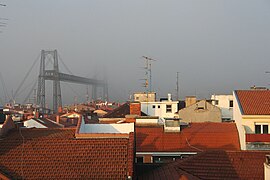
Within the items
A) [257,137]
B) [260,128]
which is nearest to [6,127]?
[257,137]

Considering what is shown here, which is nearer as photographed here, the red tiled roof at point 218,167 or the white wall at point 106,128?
the red tiled roof at point 218,167

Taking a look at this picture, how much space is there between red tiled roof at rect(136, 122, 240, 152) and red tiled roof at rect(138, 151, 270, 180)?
7.67m

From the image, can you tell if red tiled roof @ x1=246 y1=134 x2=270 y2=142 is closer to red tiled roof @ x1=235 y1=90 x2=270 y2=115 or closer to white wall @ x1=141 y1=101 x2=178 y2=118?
red tiled roof @ x1=235 y1=90 x2=270 y2=115

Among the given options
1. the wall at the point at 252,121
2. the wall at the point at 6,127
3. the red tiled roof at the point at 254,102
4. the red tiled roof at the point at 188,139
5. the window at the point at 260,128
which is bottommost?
the red tiled roof at the point at 188,139

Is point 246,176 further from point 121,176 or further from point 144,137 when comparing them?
point 144,137

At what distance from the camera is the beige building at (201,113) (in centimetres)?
3906

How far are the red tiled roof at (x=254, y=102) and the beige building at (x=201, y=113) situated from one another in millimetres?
12242

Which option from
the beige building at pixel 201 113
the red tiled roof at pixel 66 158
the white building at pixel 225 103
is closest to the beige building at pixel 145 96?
the white building at pixel 225 103

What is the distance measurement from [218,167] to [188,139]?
33.1 feet

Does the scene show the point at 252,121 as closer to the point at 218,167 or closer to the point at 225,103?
the point at 218,167

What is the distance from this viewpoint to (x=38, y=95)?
345 ft

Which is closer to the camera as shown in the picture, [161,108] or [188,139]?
[188,139]

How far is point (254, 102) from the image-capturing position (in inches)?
993

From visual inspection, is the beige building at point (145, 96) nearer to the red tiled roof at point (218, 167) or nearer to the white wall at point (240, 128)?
the white wall at point (240, 128)
